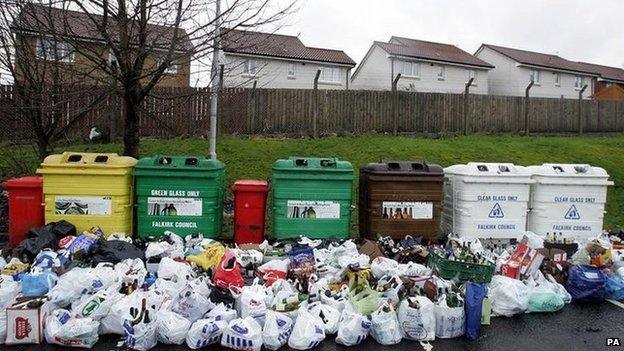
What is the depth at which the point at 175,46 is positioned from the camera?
620cm

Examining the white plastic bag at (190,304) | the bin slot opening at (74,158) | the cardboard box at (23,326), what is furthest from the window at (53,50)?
the white plastic bag at (190,304)

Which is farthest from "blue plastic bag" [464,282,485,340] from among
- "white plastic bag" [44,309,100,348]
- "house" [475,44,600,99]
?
"house" [475,44,600,99]

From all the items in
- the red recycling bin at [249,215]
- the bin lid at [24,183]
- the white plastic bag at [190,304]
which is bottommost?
the white plastic bag at [190,304]

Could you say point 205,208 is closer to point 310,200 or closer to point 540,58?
point 310,200

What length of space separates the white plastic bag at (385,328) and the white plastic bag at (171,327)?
147cm

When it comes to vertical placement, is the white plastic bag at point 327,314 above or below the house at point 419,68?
below

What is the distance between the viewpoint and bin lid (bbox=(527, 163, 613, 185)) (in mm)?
6297

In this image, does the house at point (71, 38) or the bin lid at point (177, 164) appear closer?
the bin lid at point (177, 164)

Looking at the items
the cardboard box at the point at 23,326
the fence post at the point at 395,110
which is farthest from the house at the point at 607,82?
the cardboard box at the point at 23,326

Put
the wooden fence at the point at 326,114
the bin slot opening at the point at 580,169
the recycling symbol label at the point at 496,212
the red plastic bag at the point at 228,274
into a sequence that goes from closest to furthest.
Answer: the red plastic bag at the point at 228,274 → the recycling symbol label at the point at 496,212 → the bin slot opening at the point at 580,169 → the wooden fence at the point at 326,114

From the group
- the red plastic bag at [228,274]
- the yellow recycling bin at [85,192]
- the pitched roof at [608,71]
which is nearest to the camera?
the red plastic bag at [228,274]

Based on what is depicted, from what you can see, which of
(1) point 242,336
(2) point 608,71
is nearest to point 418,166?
(1) point 242,336

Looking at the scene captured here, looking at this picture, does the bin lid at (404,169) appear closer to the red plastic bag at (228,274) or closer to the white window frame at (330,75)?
the red plastic bag at (228,274)

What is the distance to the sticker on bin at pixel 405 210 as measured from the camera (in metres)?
5.98
